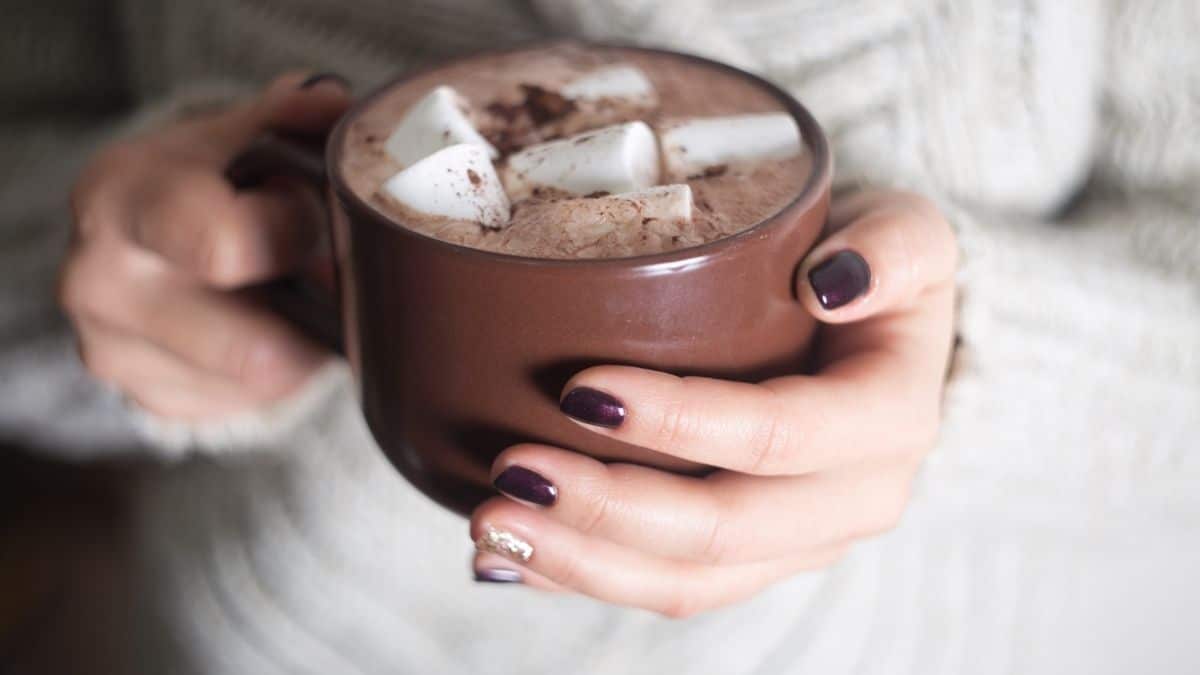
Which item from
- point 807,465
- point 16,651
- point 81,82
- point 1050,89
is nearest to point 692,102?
point 807,465

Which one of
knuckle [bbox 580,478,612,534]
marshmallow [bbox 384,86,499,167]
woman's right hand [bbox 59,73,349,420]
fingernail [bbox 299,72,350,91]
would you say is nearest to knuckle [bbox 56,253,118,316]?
woman's right hand [bbox 59,73,349,420]

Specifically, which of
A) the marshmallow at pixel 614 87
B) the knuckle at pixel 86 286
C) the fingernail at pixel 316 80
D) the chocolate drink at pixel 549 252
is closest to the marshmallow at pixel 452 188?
the chocolate drink at pixel 549 252

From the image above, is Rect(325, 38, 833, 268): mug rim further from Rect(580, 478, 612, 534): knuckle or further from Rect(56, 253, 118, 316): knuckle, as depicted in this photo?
Rect(56, 253, 118, 316): knuckle

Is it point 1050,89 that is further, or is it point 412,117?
point 1050,89

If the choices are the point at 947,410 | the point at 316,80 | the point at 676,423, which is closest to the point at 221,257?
the point at 316,80

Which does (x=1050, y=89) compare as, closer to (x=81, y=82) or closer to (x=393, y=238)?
(x=393, y=238)

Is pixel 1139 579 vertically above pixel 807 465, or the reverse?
pixel 807 465

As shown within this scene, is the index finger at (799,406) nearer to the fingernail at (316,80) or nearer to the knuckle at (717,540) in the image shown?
the knuckle at (717,540)

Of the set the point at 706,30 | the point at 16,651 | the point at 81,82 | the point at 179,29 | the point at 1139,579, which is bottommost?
the point at 16,651
